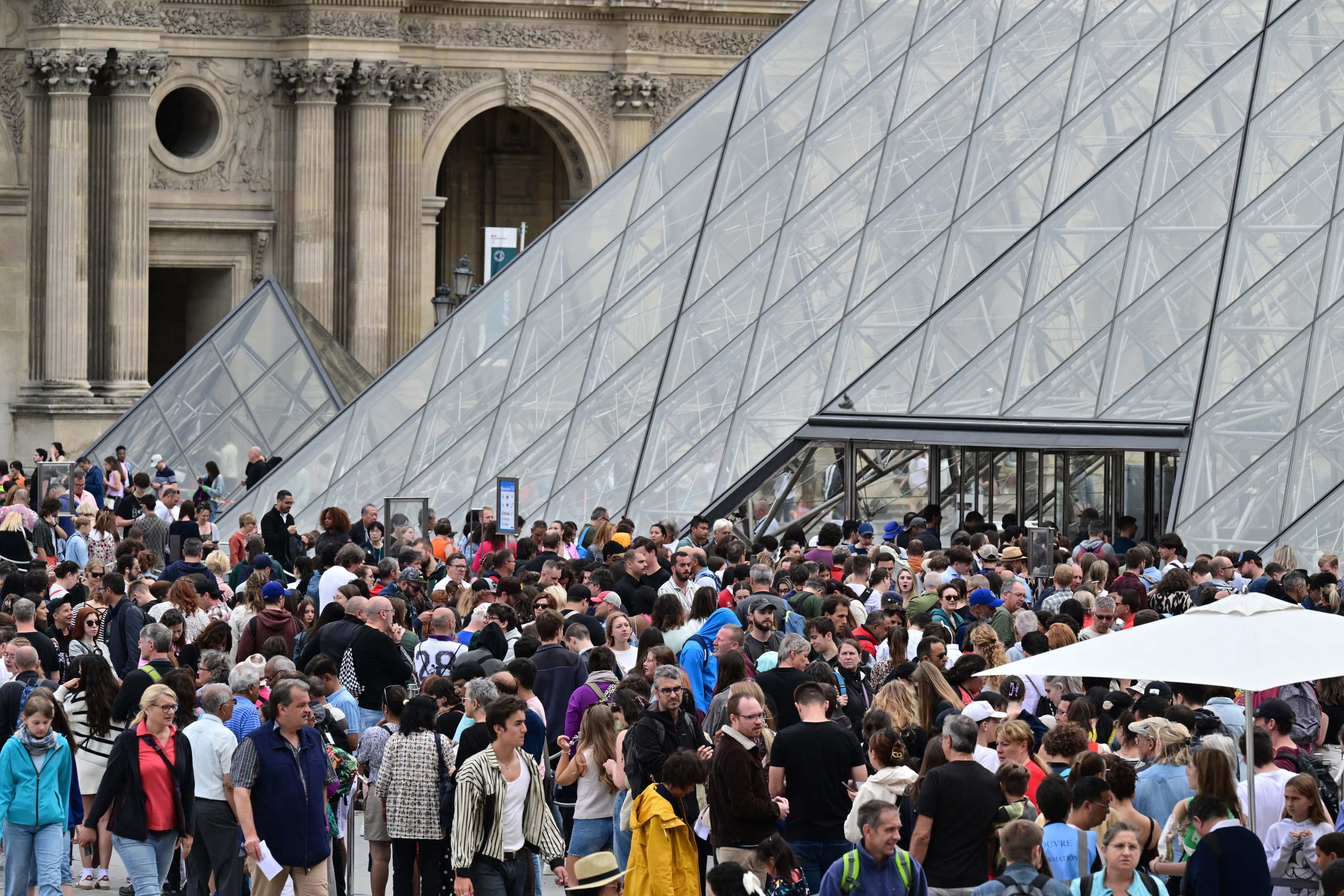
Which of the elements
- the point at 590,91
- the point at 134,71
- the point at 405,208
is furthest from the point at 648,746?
the point at 590,91

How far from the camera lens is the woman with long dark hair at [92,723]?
10.4 meters

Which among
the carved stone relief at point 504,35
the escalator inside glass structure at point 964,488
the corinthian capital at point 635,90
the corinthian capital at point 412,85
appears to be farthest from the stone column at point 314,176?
the escalator inside glass structure at point 964,488

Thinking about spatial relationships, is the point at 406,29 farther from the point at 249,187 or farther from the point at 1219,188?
the point at 1219,188

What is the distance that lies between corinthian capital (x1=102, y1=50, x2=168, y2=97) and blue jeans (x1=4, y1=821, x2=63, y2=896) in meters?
23.5

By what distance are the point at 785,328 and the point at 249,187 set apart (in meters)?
15.0

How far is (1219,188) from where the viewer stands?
19922 mm

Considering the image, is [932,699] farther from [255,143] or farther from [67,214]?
[255,143]

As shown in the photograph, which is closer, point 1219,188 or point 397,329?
point 1219,188

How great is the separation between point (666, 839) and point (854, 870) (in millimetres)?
1171

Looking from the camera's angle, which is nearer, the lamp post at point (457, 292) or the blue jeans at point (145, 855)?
the blue jeans at point (145, 855)

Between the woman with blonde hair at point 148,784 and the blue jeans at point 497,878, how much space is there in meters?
1.47

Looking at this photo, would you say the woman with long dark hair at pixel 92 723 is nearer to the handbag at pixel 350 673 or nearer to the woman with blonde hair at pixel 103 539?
the handbag at pixel 350 673

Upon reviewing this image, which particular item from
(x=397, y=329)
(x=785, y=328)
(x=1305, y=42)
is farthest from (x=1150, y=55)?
(x=397, y=329)

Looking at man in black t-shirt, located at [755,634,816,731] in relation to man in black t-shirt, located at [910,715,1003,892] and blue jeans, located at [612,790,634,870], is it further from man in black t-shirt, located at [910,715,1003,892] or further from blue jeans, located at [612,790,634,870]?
man in black t-shirt, located at [910,715,1003,892]
